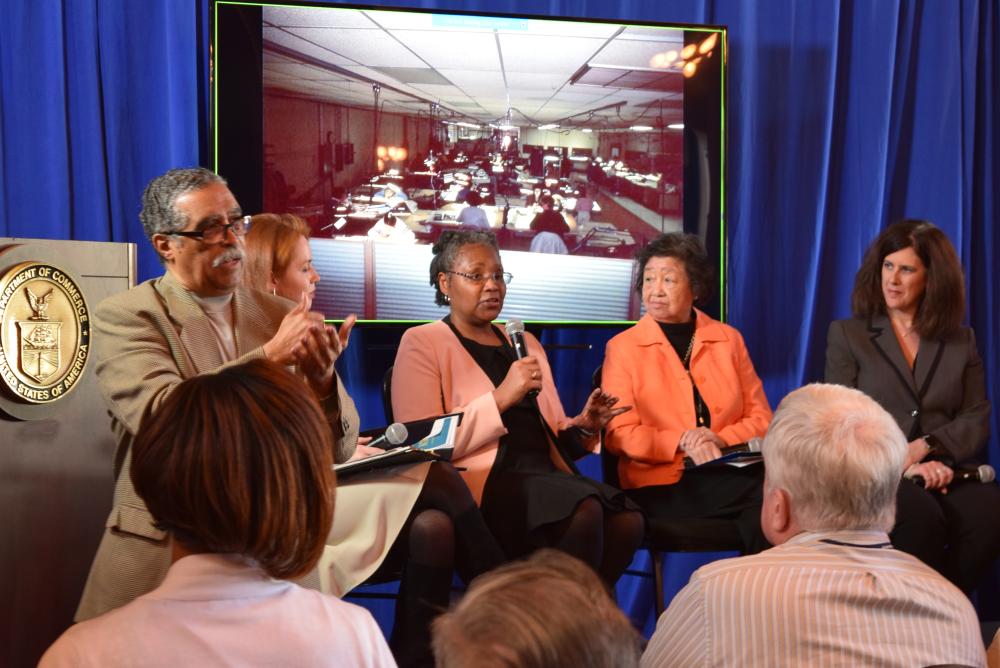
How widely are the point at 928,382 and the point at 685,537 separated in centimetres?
123

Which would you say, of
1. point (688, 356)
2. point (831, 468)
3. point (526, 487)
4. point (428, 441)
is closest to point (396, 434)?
point (428, 441)

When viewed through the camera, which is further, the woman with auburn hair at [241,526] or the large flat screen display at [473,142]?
the large flat screen display at [473,142]

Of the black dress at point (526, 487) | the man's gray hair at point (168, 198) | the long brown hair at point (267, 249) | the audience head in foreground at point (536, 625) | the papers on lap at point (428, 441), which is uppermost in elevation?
the man's gray hair at point (168, 198)

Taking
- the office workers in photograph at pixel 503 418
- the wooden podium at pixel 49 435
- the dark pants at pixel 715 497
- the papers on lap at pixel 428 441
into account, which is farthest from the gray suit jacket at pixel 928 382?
the wooden podium at pixel 49 435

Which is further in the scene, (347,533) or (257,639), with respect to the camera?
(347,533)

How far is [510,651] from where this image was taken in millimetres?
819

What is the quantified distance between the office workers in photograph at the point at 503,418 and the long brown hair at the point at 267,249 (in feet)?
1.58

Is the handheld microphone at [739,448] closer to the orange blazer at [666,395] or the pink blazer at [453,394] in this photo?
the orange blazer at [666,395]

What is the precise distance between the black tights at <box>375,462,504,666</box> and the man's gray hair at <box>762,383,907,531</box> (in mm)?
1264

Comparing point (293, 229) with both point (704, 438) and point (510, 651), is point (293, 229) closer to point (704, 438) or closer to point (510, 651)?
point (704, 438)

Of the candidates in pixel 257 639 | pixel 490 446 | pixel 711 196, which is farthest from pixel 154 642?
pixel 711 196

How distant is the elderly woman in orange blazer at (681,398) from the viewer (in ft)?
11.7

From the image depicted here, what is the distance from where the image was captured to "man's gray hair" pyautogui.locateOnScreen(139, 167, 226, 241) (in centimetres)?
256

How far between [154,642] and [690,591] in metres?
0.78
